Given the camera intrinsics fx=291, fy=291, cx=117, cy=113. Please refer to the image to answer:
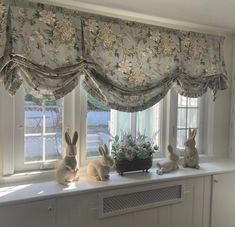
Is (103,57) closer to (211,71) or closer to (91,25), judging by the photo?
(91,25)

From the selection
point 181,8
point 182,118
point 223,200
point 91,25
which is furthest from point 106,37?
point 223,200

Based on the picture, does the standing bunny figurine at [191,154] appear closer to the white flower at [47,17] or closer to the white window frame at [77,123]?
the white window frame at [77,123]

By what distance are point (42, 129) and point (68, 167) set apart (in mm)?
411

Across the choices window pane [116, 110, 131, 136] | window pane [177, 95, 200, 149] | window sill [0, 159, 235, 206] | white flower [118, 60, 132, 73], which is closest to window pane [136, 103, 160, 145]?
window pane [116, 110, 131, 136]

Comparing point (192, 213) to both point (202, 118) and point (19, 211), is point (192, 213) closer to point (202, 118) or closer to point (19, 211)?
point (202, 118)

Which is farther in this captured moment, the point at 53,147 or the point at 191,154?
the point at 191,154

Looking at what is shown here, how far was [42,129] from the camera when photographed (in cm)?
238

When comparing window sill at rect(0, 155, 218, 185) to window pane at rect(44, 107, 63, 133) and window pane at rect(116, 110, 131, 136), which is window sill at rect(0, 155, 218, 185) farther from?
window pane at rect(116, 110, 131, 136)

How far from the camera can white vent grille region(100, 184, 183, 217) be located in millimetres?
2234

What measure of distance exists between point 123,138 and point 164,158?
1.95 ft

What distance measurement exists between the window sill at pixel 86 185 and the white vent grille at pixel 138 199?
7cm

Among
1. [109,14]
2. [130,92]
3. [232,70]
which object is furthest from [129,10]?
[232,70]

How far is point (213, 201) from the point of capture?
8.93 ft

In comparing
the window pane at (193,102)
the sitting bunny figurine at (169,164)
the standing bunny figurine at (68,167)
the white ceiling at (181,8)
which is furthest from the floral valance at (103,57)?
the sitting bunny figurine at (169,164)
